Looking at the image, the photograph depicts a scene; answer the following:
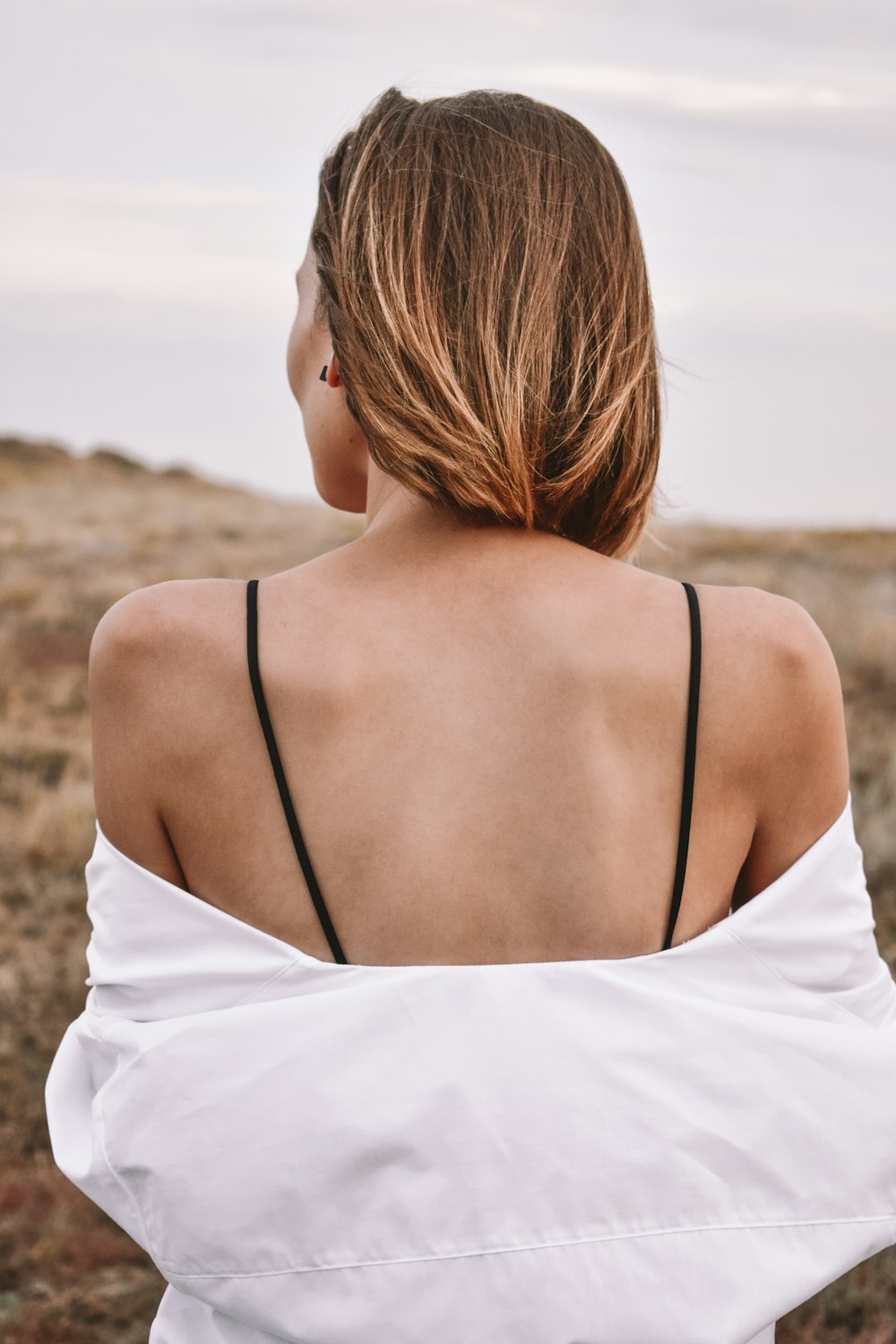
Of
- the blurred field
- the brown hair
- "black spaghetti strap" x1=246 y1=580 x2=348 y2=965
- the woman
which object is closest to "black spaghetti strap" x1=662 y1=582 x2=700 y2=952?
the woman

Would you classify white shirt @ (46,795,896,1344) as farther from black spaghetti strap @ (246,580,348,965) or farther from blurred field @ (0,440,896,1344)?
blurred field @ (0,440,896,1344)

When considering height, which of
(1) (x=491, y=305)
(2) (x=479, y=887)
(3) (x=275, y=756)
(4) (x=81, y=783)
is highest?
(1) (x=491, y=305)

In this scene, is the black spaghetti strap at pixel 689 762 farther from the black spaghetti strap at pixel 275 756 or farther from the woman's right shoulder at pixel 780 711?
the black spaghetti strap at pixel 275 756

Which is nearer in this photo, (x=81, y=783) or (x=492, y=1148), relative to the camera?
(x=492, y=1148)

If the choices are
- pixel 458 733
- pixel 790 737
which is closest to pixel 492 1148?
pixel 458 733

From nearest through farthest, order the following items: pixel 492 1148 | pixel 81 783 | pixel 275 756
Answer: pixel 492 1148, pixel 275 756, pixel 81 783

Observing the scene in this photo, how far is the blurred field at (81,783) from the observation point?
2891 mm

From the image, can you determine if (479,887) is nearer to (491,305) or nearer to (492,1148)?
(492,1148)

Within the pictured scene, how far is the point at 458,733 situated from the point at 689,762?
257 mm

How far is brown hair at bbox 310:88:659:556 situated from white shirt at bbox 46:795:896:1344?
0.55 metres

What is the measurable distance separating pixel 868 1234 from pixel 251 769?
0.84m

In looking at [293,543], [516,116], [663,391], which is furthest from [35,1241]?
[293,543]

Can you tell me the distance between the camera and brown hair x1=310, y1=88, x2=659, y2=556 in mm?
1332

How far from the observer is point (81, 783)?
20.7 feet
